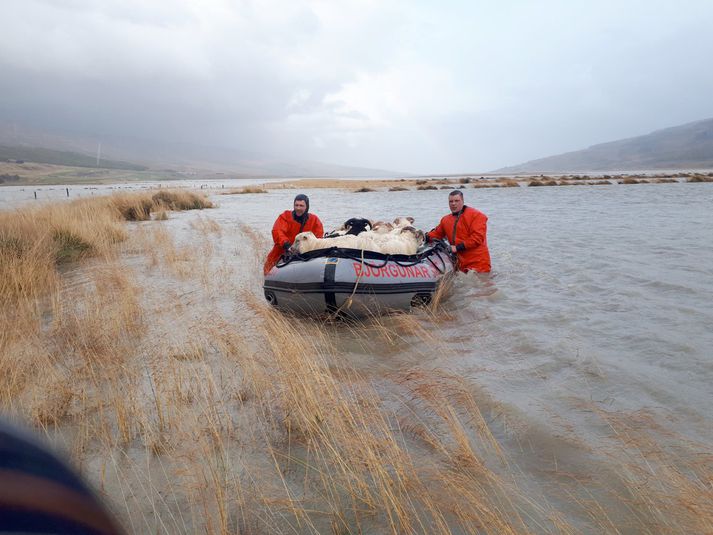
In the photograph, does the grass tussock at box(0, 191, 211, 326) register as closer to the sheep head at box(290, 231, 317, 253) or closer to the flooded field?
the flooded field

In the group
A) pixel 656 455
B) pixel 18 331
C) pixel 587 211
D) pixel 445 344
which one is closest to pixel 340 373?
pixel 445 344

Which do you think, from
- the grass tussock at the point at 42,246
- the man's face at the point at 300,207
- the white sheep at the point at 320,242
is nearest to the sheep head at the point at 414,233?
the white sheep at the point at 320,242

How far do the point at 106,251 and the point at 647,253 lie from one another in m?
11.7

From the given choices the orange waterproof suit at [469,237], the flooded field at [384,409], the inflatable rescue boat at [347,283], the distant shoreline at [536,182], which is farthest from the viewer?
the distant shoreline at [536,182]

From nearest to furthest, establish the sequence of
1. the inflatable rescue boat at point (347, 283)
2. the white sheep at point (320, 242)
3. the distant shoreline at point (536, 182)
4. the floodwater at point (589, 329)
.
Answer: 1. the floodwater at point (589, 329)
2. the inflatable rescue boat at point (347, 283)
3. the white sheep at point (320, 242)
4. the distant shoreline at point (536, 182)

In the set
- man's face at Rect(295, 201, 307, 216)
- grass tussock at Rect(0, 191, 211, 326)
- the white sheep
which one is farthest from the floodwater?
grass tussock at Rect(0, 191, 211, 326)

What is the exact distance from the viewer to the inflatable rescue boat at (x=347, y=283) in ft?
18.8

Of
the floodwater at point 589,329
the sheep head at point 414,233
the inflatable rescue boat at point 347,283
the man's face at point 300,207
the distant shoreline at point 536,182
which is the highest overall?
the distant shoreline at point 536,182

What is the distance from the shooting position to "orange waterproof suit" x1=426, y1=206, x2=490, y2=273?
26.9 ft

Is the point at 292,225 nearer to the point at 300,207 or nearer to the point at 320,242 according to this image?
the point at 300,207

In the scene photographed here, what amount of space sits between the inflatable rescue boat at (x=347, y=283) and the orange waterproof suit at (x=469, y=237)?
2103mm

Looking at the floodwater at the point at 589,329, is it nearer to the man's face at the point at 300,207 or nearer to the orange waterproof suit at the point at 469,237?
the orange waterproof suit at the point at 469,237

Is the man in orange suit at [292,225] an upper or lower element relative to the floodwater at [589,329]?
upper

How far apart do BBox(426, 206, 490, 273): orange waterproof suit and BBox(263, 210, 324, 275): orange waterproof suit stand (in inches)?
84.3
